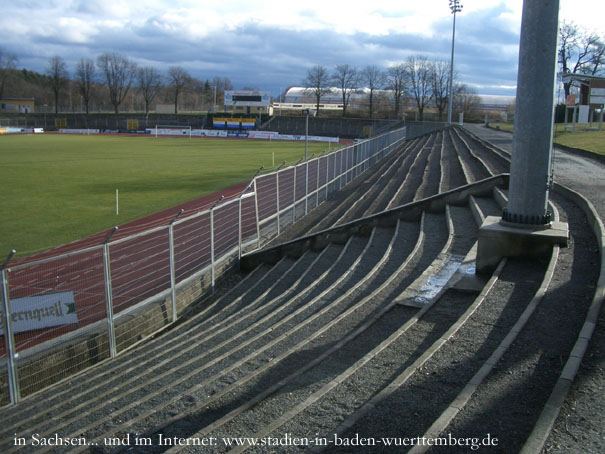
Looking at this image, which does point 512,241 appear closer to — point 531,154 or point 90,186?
point 531,154

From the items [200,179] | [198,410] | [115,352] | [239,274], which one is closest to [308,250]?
[239,274]

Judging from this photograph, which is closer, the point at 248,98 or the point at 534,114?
the point at 534,114

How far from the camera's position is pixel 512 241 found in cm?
737

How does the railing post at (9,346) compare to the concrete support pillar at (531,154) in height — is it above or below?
below

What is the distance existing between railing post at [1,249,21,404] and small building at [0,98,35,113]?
126 metres

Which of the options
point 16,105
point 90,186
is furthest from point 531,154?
point 16,105

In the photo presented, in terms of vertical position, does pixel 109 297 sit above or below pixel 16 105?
below

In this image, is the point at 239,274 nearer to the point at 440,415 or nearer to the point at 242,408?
the point at 242,408

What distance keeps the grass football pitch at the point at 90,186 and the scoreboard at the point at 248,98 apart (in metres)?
57.3

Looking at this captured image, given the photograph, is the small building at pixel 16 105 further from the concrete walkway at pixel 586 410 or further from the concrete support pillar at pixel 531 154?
the concrete walkway at pixel 586 410

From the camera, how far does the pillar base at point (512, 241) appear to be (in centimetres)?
729

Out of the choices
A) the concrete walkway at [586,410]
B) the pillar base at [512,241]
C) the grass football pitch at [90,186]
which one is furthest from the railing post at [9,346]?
the pillar base at [512,241]

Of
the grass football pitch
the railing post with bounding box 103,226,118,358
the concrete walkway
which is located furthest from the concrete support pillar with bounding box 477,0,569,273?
the grass football pitch

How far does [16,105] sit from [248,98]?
5670 cm
